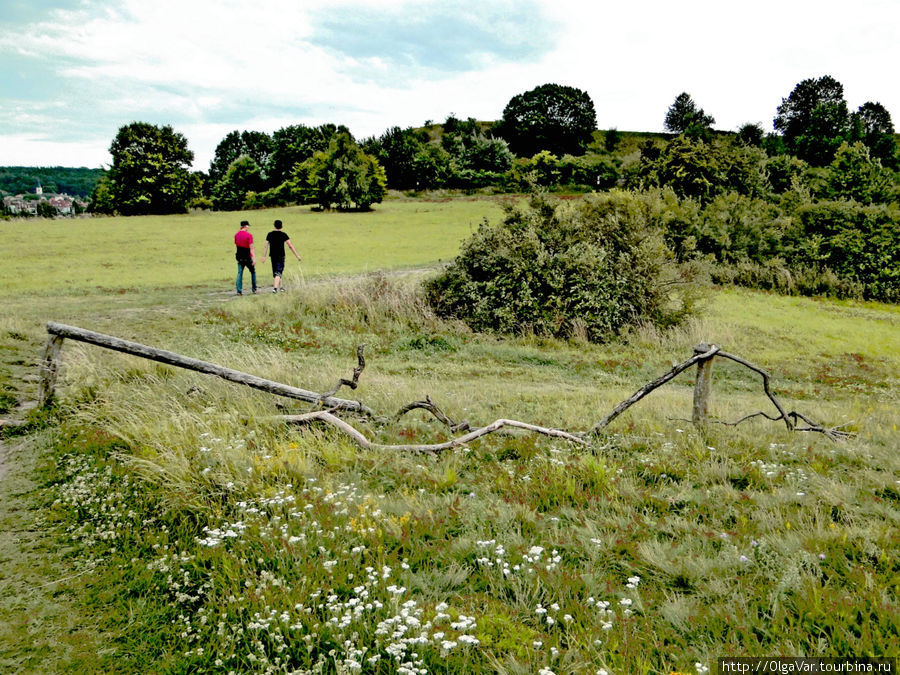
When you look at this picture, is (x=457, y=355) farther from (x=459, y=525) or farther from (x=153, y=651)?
(x=153, y=651)

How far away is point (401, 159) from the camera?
6309 centimetres

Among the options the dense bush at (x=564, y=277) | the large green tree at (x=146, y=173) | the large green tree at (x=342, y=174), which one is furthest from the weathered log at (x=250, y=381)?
the large green tree at (x=146, y=173)

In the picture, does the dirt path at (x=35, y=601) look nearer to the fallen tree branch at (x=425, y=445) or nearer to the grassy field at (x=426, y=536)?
the grassy field at (x=426, y=536)

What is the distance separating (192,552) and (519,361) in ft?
33.5

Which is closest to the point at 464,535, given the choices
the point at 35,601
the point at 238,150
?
the point at 35,601

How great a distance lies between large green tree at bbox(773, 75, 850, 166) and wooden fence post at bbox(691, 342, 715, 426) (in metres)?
61.9

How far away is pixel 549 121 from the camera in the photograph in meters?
81.1

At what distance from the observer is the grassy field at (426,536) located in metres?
3.30

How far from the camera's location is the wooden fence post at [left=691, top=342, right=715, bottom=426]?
673 centimetres

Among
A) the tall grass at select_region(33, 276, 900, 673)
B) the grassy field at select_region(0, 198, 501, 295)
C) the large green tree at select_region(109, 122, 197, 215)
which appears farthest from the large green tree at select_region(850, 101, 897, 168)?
the large green tree at select_region(109, 122, 197, 215)

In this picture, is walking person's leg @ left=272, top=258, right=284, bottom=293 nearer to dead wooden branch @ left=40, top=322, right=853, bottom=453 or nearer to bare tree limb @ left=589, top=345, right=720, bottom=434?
dead wooden branch @ left=40, top=322, right=853, bottom=453

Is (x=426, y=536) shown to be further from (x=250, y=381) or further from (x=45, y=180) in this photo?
(x=45, y=180)

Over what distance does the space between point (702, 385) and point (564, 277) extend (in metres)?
10.4

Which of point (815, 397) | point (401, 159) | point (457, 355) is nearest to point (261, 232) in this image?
point (401, 159)
